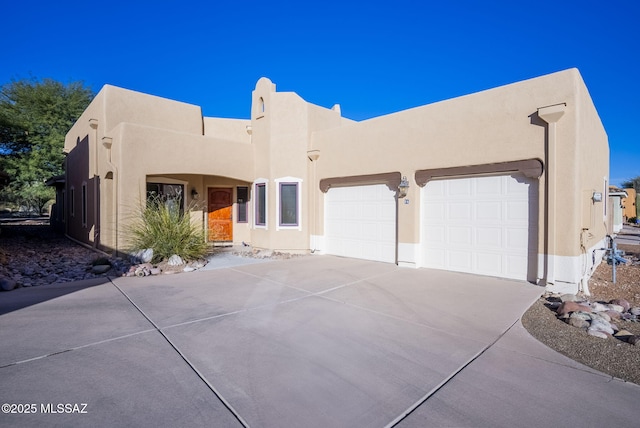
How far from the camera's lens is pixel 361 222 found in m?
10.0

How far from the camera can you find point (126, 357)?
11.4ft

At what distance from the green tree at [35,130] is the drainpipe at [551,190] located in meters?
26.8

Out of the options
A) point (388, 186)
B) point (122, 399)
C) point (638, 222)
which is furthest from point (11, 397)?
point (638, 222)

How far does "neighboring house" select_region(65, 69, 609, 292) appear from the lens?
6.52 m

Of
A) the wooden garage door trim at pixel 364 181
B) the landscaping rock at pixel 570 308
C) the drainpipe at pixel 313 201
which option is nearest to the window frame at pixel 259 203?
the drainpipe at pixel 313 201

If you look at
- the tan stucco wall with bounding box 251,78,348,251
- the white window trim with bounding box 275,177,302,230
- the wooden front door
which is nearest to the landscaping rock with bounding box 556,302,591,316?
the tan stucco wall with bounding box 251,78,348,251

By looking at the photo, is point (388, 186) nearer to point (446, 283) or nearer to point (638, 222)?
point (446, 283)

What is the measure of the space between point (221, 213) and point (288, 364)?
33.9ft

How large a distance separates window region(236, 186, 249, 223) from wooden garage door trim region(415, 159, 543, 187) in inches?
273

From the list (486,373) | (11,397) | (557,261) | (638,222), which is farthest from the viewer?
(638,222)

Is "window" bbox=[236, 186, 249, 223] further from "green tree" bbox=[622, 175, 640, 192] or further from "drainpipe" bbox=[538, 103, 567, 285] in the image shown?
"green tree" bbox=[622, 175, 640, 192]

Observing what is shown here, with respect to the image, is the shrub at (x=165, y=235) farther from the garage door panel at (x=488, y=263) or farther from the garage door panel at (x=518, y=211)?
the garage door panel at (x=518, y=211)

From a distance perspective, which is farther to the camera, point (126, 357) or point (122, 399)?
point (126, 357)

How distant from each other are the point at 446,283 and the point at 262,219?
6.83 metres
